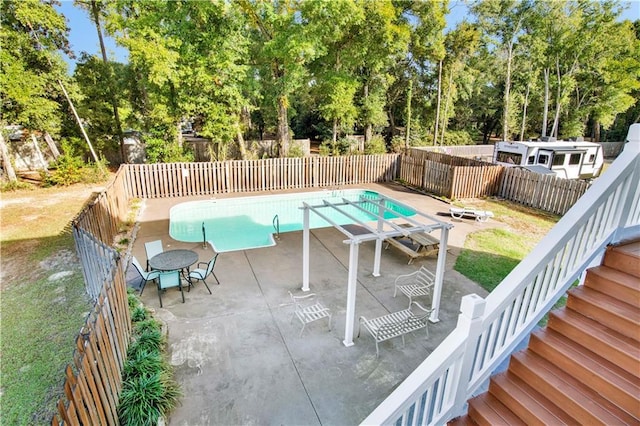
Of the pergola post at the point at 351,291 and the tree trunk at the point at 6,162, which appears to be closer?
the pergola post at the point at 351,291

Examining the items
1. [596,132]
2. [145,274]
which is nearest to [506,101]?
[596,132]

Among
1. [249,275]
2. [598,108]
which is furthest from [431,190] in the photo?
[598,108]

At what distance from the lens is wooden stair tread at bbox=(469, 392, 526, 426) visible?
2.67 meters

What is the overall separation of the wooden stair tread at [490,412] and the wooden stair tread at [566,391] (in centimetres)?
30

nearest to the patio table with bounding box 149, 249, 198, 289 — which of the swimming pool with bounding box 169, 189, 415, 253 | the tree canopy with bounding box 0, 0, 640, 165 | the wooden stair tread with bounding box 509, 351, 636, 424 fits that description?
the swimming pool with bounding box 169, 189, 415, 253

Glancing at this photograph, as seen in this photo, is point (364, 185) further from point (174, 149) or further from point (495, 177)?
point (174, 149)

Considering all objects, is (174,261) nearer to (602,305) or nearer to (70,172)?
(602,305)

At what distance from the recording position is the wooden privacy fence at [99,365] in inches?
97.5

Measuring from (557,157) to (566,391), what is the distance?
14115 millimetres

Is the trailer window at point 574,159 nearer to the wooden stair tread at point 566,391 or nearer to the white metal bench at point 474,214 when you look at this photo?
the white metal bench at point 474,214

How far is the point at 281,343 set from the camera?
16.1ft

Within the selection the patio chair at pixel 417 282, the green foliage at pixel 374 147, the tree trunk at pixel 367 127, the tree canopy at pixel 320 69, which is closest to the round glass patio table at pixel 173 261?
the patio chair at pixel 417 282

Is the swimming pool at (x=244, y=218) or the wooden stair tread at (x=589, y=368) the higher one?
the wooden stair tread at (x=589, y=368)

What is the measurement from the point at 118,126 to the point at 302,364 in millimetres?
16985
